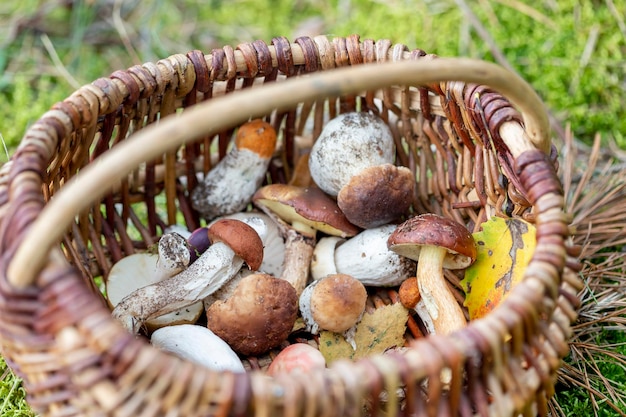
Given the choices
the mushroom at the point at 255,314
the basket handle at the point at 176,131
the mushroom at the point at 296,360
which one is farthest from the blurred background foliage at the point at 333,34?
the basket handle at the point at 176,131

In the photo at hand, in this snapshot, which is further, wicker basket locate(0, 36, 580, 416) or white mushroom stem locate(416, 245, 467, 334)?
white mushroom stem locate(416, 245, 467, 334)

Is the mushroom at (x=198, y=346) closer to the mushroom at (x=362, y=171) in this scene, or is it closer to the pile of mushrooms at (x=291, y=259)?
the pile of mushrooms at (x=291, y=259)

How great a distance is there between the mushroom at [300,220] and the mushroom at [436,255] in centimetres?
19

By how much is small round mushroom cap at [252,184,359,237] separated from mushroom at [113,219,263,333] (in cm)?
14

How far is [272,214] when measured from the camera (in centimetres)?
170

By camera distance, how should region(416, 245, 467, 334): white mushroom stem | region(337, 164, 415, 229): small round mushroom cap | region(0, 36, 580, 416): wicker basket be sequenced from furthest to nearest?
region(337, 164, 415, 229): small round mushroom cap
region(416, 245, 467, 334): white mushroom stem
region(0, 36, 580, 416): wicker basket

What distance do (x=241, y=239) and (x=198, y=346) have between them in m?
0.26

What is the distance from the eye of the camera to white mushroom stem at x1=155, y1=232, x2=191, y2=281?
1.48 meters

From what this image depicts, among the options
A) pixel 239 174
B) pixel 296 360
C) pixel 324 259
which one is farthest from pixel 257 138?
pixel 296 360

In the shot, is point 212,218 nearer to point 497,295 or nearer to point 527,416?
point 497,295

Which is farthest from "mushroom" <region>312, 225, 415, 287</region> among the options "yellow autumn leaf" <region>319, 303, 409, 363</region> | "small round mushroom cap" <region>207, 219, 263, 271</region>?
"small round mushroom cap" <region>207, 219, 263, 271</region>

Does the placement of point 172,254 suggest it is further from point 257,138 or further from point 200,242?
point 257,138

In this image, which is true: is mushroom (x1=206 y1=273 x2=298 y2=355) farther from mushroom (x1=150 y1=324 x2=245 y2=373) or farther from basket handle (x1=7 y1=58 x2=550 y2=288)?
basket handle (x1=7 y1=58 x2=550 y2=288)

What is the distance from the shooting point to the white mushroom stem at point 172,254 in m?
1.48
